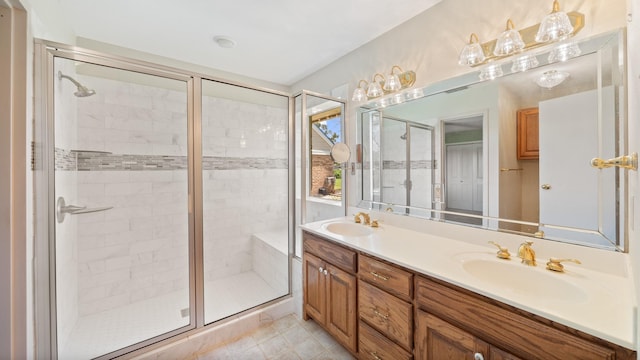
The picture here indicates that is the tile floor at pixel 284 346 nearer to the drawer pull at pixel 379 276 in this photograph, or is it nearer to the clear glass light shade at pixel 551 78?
the drawer pull at pixel 379 276

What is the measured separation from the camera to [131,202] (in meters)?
2.21

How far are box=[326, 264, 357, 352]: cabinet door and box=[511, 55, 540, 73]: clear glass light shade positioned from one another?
1.45 m

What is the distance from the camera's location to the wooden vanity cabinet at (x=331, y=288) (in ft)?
4.89

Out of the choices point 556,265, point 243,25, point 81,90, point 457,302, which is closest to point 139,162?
point 81,90

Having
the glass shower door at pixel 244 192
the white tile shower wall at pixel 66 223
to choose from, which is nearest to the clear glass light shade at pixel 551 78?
the glass shower door at pixel 244 192

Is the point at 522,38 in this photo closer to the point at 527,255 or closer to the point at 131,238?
the point at 527,255

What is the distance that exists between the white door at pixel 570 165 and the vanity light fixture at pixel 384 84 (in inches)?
32.8

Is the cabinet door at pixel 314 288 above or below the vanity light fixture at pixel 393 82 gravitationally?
below

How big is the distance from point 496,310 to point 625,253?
2.11 ft

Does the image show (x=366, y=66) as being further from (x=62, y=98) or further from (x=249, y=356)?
(x=249, y=356)

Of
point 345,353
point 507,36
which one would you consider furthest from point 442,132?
point 345,353

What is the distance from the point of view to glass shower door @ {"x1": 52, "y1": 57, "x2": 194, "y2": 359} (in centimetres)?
165

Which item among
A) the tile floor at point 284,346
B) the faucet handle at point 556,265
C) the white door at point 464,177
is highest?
the white door at point 464,177

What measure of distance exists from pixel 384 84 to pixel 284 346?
2092 mm
